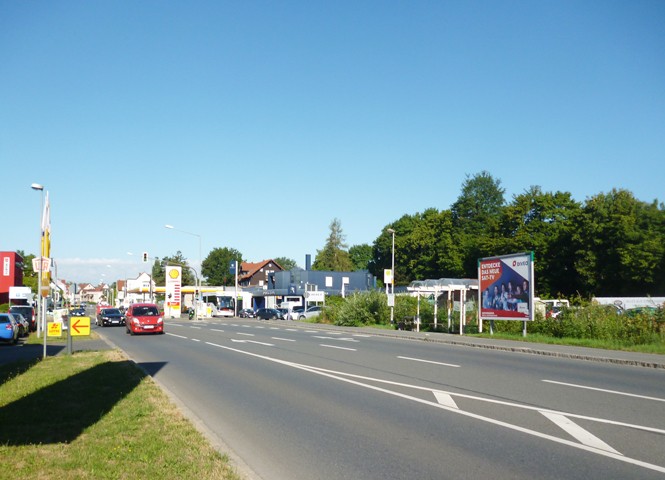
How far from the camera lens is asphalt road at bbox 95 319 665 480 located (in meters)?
6.79

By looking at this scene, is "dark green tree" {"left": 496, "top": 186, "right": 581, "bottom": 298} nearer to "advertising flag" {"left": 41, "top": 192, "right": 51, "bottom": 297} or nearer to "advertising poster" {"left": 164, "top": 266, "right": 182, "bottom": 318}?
"advertising poster" {"left": 164, "top": 266, "right": 182, "bottom": 318}

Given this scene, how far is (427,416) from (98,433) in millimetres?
4694

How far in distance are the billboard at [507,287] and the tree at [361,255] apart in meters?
123

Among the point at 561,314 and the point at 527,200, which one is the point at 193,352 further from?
the point at 527,200

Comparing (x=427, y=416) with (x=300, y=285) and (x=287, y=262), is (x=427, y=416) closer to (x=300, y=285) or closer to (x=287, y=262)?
(x=300, y=285)

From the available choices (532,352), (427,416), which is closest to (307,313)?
(532,352)

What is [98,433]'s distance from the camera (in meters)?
7.97

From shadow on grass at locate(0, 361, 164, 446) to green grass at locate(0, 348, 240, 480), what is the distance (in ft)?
0.04

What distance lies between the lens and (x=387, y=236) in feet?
359

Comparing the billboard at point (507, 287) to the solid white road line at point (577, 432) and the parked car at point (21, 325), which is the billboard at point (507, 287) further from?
the parked car at point (21, 325)

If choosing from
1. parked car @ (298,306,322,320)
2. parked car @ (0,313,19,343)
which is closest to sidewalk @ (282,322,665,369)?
parked car @ (0,313,19,343)

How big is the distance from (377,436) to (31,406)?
18.5ft

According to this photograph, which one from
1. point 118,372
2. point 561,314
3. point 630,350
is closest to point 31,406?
point 118,372

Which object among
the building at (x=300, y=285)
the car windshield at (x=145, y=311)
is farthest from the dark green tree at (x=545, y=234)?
the car windshield at (x=145, y=311)
